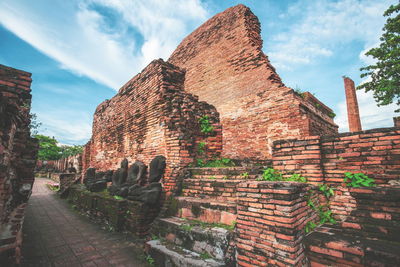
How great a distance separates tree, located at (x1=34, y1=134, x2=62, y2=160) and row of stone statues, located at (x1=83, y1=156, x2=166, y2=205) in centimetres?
3146

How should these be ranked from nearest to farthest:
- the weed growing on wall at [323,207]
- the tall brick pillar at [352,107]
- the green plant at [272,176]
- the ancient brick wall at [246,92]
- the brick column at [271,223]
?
the brick column at [271,223] < the weed growing on wall at [323,207] < the green plant at [272,176] < the ancient brick wall at [246,92] < the tall brick pillar at [352,107]

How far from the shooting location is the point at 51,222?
551 centimetres

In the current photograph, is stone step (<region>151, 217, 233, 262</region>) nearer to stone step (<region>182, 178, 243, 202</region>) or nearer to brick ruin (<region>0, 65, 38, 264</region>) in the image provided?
stone step (<region>182, 178, 243, 202</region>)

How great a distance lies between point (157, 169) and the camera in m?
4.64

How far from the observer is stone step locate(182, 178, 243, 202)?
3.28 metres

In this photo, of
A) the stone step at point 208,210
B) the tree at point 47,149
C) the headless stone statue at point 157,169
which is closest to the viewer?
the stone step at point 208,210

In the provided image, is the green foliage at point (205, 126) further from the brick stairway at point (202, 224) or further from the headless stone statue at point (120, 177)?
the headless stone statue at point (120, 177)

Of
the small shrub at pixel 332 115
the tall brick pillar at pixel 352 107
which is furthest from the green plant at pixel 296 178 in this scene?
the tall brick pillar at pixel 352 107

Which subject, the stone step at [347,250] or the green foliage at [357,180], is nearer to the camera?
the stone step at [347,250]

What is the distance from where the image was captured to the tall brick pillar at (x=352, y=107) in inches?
568

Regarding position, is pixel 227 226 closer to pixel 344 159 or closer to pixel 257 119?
pixel 344 159

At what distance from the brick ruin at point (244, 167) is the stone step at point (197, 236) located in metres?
0.01

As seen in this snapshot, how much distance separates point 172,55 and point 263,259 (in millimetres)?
12623

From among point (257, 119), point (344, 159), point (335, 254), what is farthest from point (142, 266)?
point (257, 119)
